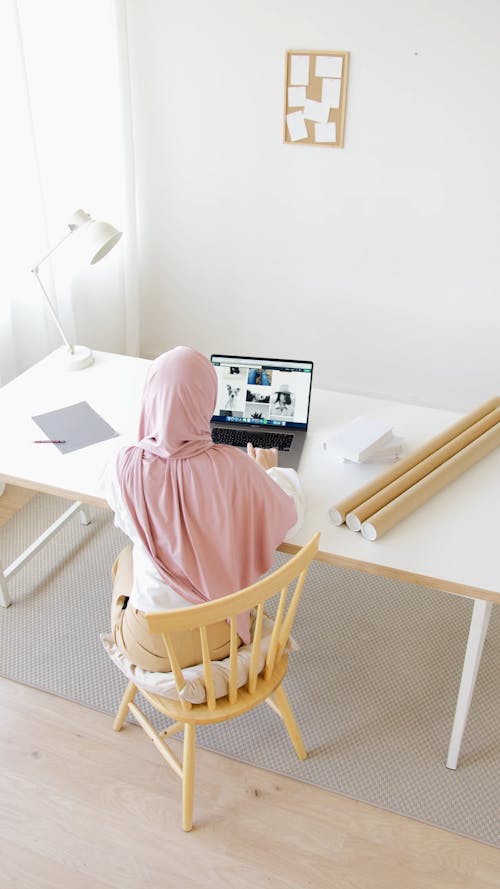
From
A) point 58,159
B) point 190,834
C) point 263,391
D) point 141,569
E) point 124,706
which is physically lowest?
point 190,834

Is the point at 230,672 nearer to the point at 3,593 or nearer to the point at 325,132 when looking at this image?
the point at 3,593

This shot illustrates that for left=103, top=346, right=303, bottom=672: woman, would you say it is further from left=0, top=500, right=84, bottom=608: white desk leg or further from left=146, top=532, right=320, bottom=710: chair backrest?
left=0, top=500, right=84, bottom=608: white desk leg

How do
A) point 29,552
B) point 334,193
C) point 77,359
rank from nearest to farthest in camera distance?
point 77,359 → point 29,552 → point 334,193

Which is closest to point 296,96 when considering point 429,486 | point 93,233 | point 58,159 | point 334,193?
point 334,193

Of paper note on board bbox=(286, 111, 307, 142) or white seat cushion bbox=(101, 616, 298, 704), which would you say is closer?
white seat cushion bbox=(101, 616, 298, 704)

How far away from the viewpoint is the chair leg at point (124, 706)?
2.19m

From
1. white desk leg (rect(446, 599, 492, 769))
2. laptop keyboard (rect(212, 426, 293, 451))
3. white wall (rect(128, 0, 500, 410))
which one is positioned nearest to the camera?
white desk leg (rect(446, 599, 492, 769))

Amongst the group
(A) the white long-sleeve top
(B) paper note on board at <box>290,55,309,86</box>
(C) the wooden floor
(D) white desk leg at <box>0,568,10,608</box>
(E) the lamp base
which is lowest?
(C) the wooden floor

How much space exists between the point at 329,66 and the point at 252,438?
1.62 metres

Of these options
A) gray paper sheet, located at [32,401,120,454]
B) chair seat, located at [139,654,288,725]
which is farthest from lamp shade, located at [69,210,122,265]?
chair seat, located at [139,654,288,725]

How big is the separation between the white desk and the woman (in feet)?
0.54

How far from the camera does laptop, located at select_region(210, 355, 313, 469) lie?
2.33m

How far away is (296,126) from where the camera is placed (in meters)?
3.22

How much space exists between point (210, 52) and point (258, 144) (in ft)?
1.26
